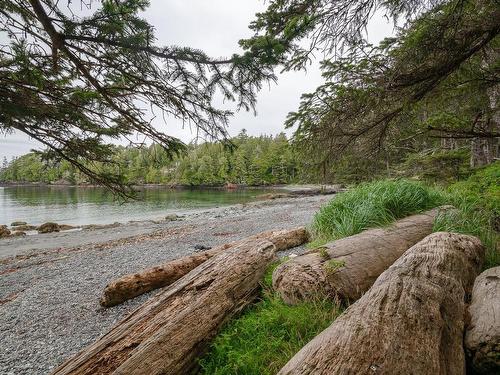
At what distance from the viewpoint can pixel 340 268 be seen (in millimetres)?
2951

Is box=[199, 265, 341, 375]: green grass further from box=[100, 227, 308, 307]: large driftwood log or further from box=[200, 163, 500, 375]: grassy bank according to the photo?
box=[100, 227, 308, 307]: large driftwood log

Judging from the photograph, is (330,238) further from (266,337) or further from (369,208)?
(266,337)

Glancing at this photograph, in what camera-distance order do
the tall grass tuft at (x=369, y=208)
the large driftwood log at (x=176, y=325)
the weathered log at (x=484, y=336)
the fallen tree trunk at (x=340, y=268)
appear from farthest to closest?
the tall grass tuft at (x=369, y=208) < the fallen tree trunk at (x=340, y=268) < the large driftwood log at (x=176, y=325) < the weathered log at (x=484, y=336)

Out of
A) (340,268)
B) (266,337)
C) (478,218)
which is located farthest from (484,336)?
(478,218)

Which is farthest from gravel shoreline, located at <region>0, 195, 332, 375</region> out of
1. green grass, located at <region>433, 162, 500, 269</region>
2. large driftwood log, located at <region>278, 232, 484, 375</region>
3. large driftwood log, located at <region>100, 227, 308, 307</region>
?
large driftwood log, located at <region>278, 232, 484, 375</region>

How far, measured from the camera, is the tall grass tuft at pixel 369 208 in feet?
15.4

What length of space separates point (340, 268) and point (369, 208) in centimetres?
224

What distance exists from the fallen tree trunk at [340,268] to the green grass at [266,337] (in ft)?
0.50

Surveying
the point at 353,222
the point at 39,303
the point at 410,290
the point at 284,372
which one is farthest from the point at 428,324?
the point at 39,303

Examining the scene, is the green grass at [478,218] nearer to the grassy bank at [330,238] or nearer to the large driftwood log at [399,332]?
the grassy bank at [330,238]

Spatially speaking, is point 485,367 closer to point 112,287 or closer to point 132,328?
point 132,328

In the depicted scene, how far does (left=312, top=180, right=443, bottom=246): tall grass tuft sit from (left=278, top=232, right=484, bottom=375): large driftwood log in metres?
2.28

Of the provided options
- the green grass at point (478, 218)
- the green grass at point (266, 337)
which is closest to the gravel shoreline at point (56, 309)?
the green grass at point (266, 337)

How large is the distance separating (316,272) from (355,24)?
3244mm
